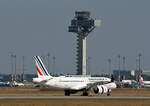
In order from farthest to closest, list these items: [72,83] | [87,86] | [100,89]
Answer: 1. [72,83]
2. [100,89]
3. [87,86]

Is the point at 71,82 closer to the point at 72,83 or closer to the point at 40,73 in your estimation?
the point at 72,83

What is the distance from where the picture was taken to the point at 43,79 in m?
110

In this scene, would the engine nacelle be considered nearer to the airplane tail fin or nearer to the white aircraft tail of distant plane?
the white aircraft tail of distant plane

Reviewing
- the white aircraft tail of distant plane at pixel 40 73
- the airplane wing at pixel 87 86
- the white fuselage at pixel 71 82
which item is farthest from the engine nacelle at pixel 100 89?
the white aircraft tail of distant plane at pixel 40 73

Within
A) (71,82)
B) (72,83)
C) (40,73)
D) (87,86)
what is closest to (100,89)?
(87,86)

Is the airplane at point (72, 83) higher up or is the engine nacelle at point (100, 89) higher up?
the airplane at point (72, 83)

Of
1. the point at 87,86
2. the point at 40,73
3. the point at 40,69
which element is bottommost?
the point at 87,86

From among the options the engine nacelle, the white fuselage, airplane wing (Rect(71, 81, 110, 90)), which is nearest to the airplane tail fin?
the white fuselage

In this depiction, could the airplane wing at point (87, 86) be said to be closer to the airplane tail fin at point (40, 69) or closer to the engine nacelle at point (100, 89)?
the engine nacelle at point (100, 89)
